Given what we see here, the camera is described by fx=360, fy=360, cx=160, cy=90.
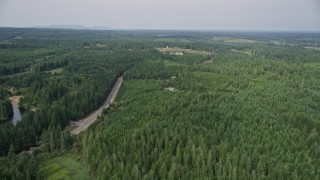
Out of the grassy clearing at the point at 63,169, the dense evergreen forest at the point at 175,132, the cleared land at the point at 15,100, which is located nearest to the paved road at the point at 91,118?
the dense evergreen forest at the point at 175,132

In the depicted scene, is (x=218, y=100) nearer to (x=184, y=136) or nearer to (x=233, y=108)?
(x=233, y=108)

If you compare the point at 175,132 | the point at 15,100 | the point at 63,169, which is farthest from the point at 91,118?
the point at 175,132

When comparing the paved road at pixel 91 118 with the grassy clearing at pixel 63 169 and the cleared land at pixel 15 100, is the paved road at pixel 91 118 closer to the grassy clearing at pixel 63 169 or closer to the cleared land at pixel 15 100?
the grassy clearing at pixel 63 169

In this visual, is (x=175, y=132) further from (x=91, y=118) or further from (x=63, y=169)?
(x=91, y=118)

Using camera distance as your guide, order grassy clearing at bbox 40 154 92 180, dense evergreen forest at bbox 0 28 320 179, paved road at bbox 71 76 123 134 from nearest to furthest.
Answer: dense evergreen forest at bbox 0 28 320 179 → grassy clearing at bbox 40 154 92 180 → paved road at bbox 71 76 123 134

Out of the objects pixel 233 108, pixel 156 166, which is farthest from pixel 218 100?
pixel 156 166

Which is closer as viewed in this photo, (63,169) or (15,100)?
(63,169)

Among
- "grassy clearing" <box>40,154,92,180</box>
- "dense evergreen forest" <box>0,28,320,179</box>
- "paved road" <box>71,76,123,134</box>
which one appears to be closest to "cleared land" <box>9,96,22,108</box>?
"dense evergreen forest" <box>0,28,320,179</box>

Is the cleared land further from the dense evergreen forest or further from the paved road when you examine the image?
the paved road

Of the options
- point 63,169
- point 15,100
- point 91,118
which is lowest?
point 15,100
